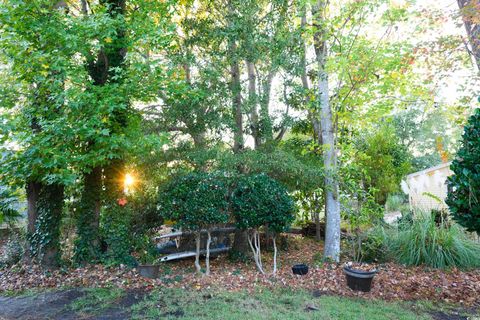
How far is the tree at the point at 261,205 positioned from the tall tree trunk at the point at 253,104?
5.94 feet

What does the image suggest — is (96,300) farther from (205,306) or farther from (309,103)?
(309,103)

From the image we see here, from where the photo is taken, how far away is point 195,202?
5.62m

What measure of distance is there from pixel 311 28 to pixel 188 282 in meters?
5.63

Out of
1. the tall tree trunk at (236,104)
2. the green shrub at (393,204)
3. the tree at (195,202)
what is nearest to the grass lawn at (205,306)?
the tree at (195,202)

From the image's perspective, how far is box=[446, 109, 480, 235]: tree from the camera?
3264mm

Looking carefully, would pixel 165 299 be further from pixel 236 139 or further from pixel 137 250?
pixel 236 139

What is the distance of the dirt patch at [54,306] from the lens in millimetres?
4086

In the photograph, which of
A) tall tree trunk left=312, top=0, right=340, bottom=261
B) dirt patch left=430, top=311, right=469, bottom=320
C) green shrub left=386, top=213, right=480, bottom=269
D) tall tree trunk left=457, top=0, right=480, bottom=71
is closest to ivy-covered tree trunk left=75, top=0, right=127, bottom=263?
tall tree trunk left=312, top=0, right=340, bottom=261

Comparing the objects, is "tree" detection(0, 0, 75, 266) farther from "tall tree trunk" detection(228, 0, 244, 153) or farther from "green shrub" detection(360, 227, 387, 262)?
"green shrub" detection(360, 227, 387, 262)

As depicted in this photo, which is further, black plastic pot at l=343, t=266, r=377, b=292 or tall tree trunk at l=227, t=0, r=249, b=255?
tall tree trunk at l=227, t=0, r=249, b=255

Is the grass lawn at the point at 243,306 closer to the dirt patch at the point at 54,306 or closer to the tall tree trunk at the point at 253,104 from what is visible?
the dirt patch at the point at 54,306

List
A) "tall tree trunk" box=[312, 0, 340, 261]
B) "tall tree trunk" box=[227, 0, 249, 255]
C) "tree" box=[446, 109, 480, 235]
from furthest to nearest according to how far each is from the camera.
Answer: "tall tree trunk" box=[227, 0, 249, 255] < "tall tree trunk" box=[312, 0, 340, 261] < "tree" box=[446, 109, 480, 235]

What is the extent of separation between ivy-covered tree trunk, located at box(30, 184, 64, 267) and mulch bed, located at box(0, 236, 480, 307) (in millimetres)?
298

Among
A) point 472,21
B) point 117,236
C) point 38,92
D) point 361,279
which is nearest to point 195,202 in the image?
point 117,236
